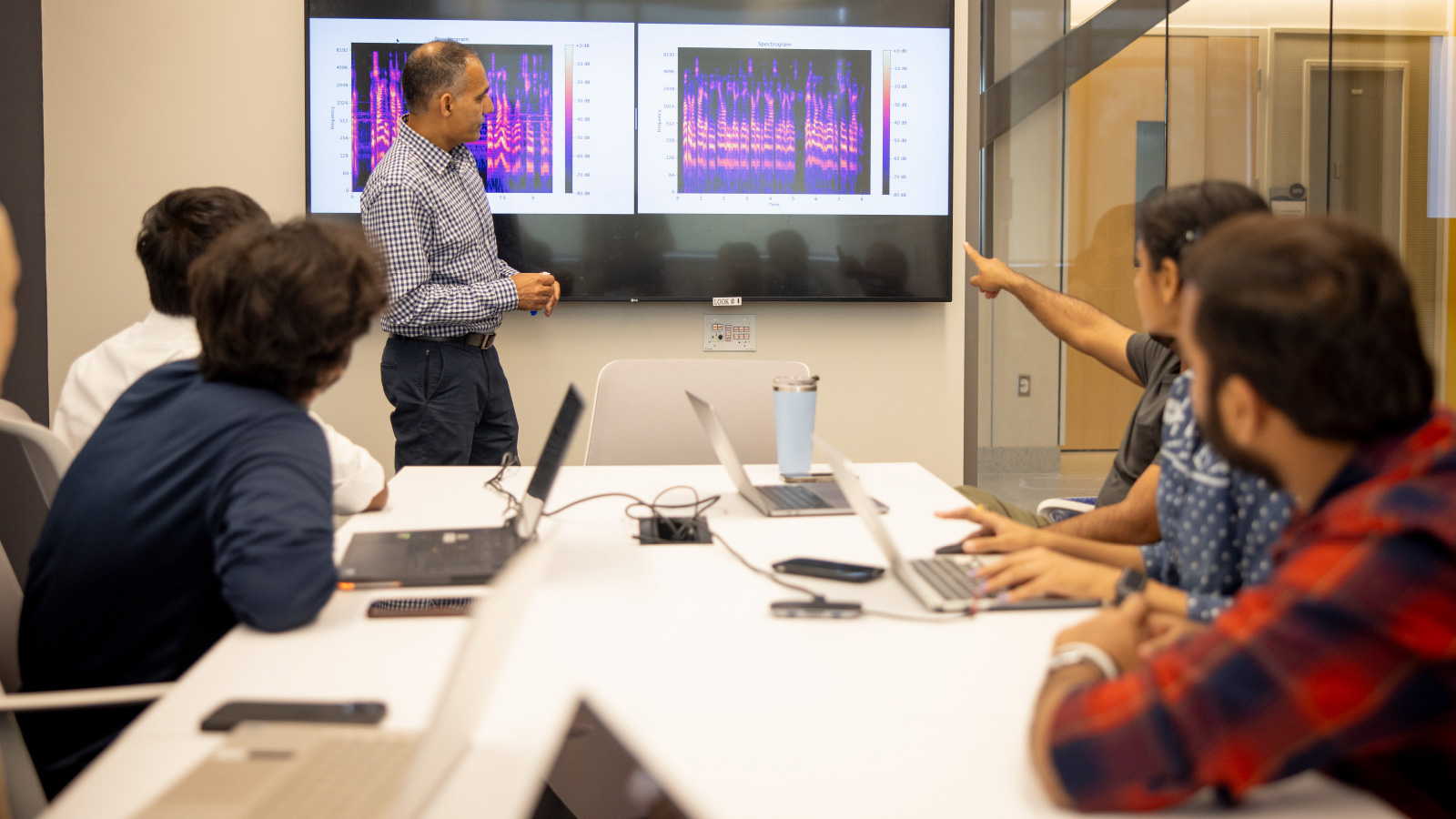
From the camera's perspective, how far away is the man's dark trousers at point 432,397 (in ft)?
9.80

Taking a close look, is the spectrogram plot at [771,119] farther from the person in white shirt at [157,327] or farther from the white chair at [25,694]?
the white chair at [25,694]

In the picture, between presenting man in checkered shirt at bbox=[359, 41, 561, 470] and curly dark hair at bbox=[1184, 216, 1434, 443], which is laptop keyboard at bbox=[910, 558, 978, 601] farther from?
presenting man in checkered shirt at bbox=[359, 41, 561, 470]

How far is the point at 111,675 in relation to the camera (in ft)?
3.95

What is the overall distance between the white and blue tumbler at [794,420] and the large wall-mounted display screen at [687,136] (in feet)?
5.14

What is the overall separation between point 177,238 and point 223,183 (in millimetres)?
1814

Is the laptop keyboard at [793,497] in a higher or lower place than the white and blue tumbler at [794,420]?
lower

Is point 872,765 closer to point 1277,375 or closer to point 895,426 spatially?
point 1277,375

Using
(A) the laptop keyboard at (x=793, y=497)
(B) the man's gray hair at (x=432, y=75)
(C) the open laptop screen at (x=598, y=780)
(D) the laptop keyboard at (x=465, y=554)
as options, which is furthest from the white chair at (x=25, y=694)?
(B) the man's gray hair at (x=432, y=75)

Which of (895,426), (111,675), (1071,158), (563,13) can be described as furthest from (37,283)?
(1071,158)

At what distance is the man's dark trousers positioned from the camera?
118 inches

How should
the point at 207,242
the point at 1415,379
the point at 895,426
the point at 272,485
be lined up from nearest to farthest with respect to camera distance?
1. the point at 1415,379
2. the point at 272,485
3. the point at 207,242
4. the point at 895,426

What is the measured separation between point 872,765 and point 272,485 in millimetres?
754

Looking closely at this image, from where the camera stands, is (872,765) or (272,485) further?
(272,485)

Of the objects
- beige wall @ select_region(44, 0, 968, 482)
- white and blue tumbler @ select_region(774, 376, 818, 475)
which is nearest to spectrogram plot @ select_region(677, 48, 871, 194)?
beige wall @ select_region(44, 0, 968, 482)
